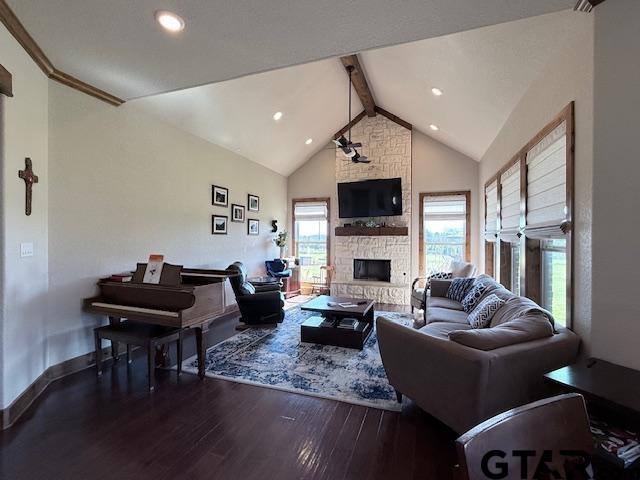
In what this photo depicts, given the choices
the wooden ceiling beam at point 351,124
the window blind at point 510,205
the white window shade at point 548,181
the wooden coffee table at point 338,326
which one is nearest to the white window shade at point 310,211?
the wooden ceiling beam at point 351,124

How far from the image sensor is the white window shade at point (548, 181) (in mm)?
2299

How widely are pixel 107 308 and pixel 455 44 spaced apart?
4.43 meters

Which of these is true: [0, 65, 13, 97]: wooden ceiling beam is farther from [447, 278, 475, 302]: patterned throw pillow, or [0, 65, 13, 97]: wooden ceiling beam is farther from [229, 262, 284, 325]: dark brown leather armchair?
[447, 278, 475, 302]: patterned throw pillow

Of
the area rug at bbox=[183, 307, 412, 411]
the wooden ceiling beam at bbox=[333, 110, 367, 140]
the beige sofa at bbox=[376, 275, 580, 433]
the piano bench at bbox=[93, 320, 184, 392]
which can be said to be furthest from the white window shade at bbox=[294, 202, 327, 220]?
the beige sofa at bbox=[376, 275, 580, 433]

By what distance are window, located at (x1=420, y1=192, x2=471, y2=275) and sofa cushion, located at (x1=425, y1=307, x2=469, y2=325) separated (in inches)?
114

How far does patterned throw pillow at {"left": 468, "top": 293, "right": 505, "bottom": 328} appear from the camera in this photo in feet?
9.14

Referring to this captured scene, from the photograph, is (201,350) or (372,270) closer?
(201,350)

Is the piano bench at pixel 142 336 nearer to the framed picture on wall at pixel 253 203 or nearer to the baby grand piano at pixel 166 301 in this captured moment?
the baby grand piano at pixel 166 301

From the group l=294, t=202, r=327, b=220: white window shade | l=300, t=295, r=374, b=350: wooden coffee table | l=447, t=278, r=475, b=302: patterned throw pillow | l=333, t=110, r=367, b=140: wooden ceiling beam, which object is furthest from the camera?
l=294, t=202, r=327, b=220: white window shade

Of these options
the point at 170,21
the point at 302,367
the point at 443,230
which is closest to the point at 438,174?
the point at 443,230

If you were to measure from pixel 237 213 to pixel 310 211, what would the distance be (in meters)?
2.34

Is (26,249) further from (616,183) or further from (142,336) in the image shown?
(616,183)

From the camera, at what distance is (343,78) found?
5.47 metres

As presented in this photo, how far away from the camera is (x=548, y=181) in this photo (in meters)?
2.59
